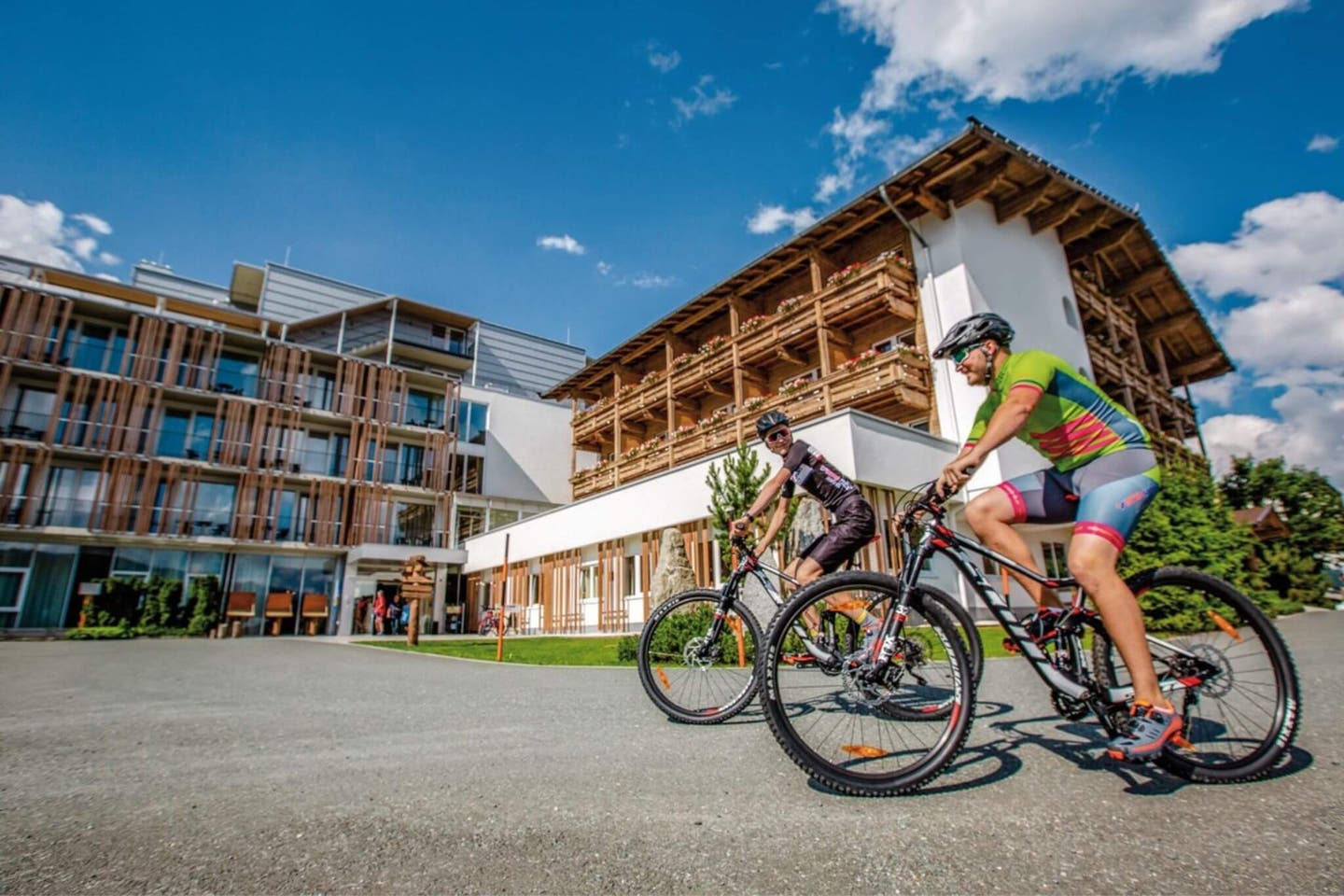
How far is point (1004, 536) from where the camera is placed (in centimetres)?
277

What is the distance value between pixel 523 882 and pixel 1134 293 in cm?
3196

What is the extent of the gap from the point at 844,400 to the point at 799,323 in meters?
3.52

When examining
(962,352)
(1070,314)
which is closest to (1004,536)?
(962,352)

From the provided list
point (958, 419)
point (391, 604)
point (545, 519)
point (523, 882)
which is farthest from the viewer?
point (391, 604)

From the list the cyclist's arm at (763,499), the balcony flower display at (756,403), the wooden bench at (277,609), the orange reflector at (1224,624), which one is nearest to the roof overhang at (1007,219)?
the balcony flower display at (756,403)

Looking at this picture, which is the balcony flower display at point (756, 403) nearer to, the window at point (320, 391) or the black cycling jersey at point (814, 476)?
the black cycling jersey at point (814, 476)

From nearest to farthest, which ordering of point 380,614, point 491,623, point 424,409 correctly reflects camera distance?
point 380,614
point 491,623
point 424,409

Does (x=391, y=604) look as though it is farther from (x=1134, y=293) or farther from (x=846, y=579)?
(x=1134, y=293)

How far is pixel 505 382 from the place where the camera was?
41.4 meters

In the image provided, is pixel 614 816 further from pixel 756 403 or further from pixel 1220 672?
pixel 756 403

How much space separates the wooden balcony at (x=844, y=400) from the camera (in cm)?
1691

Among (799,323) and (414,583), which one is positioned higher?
(799,323)

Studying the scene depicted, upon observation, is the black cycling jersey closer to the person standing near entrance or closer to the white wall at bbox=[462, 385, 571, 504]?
the person standing near entrance

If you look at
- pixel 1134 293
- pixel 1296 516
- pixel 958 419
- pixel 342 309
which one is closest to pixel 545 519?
pixel 958 419
